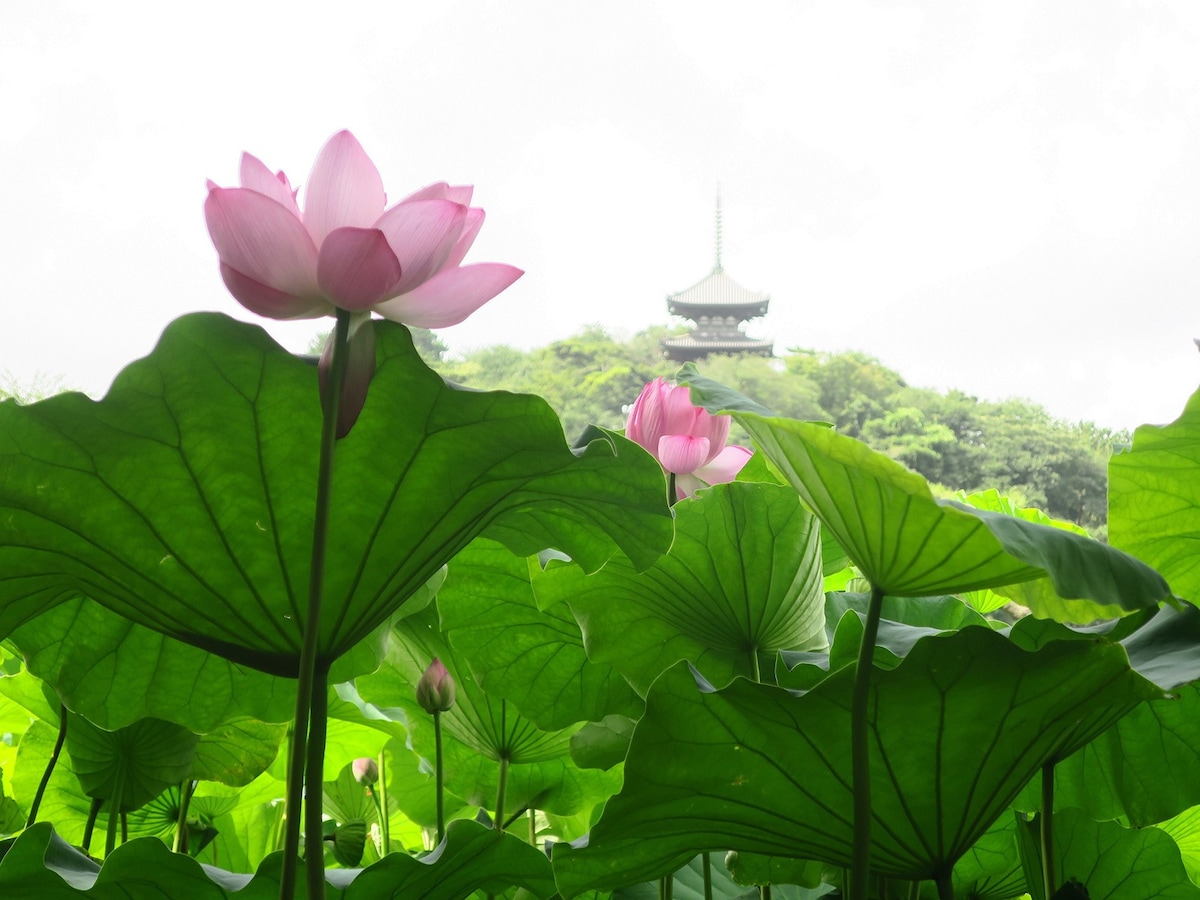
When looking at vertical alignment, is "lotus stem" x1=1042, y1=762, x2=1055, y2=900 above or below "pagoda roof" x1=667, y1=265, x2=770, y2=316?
below

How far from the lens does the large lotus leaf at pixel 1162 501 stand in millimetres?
561

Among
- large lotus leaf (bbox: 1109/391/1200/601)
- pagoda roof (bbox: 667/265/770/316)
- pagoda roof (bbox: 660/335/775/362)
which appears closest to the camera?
large lotus leaf (bbox: 1109/391/1200/601)

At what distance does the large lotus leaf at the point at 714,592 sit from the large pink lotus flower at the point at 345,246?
0.19m

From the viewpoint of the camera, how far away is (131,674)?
0.57m

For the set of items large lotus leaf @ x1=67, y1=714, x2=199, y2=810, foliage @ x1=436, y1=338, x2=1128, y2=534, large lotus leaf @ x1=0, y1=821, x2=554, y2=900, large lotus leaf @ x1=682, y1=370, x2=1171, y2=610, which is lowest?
large lotus leaf @ x1=0, y1=821, x2=554, y2=900

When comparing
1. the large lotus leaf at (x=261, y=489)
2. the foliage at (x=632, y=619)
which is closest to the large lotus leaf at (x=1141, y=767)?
the foliage at (x=632, y=619)

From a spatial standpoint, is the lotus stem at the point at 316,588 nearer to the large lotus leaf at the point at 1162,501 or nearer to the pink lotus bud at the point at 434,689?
the pink lotus bud at the point at 434,689

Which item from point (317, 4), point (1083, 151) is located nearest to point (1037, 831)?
point (1083, 151)

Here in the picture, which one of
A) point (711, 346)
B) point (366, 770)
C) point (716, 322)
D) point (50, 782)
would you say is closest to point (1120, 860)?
point (366, 770)

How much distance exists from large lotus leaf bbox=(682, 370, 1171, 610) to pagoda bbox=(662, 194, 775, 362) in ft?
76.1

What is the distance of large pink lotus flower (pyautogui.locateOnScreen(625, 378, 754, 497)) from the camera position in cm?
65

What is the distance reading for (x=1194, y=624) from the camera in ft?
1.40

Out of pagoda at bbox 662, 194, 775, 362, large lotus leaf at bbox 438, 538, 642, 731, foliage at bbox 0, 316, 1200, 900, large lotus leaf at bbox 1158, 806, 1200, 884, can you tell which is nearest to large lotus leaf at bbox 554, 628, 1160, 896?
foliage at bbox 0, 316, 1200, 900

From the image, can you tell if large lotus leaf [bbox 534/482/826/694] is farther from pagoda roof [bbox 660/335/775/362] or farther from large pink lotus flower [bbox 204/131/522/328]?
pagoda roof [bbox 660/335/775/362]
